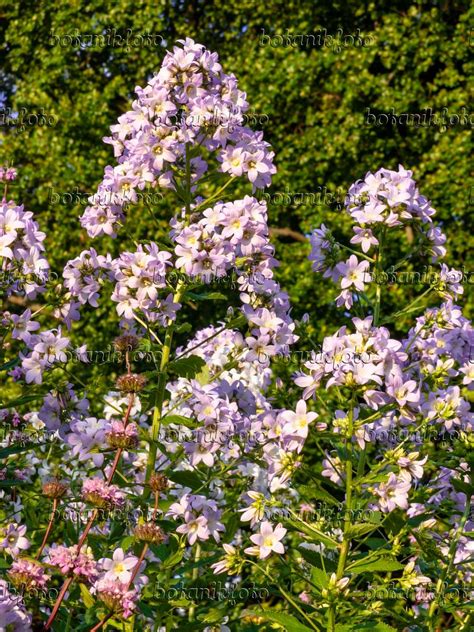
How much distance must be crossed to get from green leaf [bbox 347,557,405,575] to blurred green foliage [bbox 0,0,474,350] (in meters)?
5.51

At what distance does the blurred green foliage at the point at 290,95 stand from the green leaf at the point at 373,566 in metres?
5.51

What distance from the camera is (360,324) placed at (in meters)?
2.87

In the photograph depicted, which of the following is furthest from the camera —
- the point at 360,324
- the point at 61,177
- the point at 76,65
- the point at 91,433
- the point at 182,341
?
the point at 76,65

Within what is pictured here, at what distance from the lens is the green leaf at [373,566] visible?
9.22ft

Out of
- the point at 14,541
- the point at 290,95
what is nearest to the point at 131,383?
the point at 14,541

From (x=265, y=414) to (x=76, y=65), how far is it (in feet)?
26.0

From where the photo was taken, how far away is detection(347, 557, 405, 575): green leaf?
281 cm

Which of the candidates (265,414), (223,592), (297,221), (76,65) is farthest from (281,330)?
(76,65)

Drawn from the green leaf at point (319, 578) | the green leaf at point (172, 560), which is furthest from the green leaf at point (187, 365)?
the green leaf at point (319, 578)

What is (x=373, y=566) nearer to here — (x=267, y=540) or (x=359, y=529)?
(x=359, y=529)

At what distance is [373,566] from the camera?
9.34ft

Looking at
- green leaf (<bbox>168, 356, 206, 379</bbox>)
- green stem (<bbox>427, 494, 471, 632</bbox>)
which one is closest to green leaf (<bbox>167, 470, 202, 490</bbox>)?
green leaf (<bbox>168, 356, 206, 379</bbox>)

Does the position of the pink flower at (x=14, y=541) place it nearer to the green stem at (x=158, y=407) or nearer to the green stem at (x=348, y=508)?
the green stem at (x=158, y=407)

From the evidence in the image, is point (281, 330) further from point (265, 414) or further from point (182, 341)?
point (182, 341)
